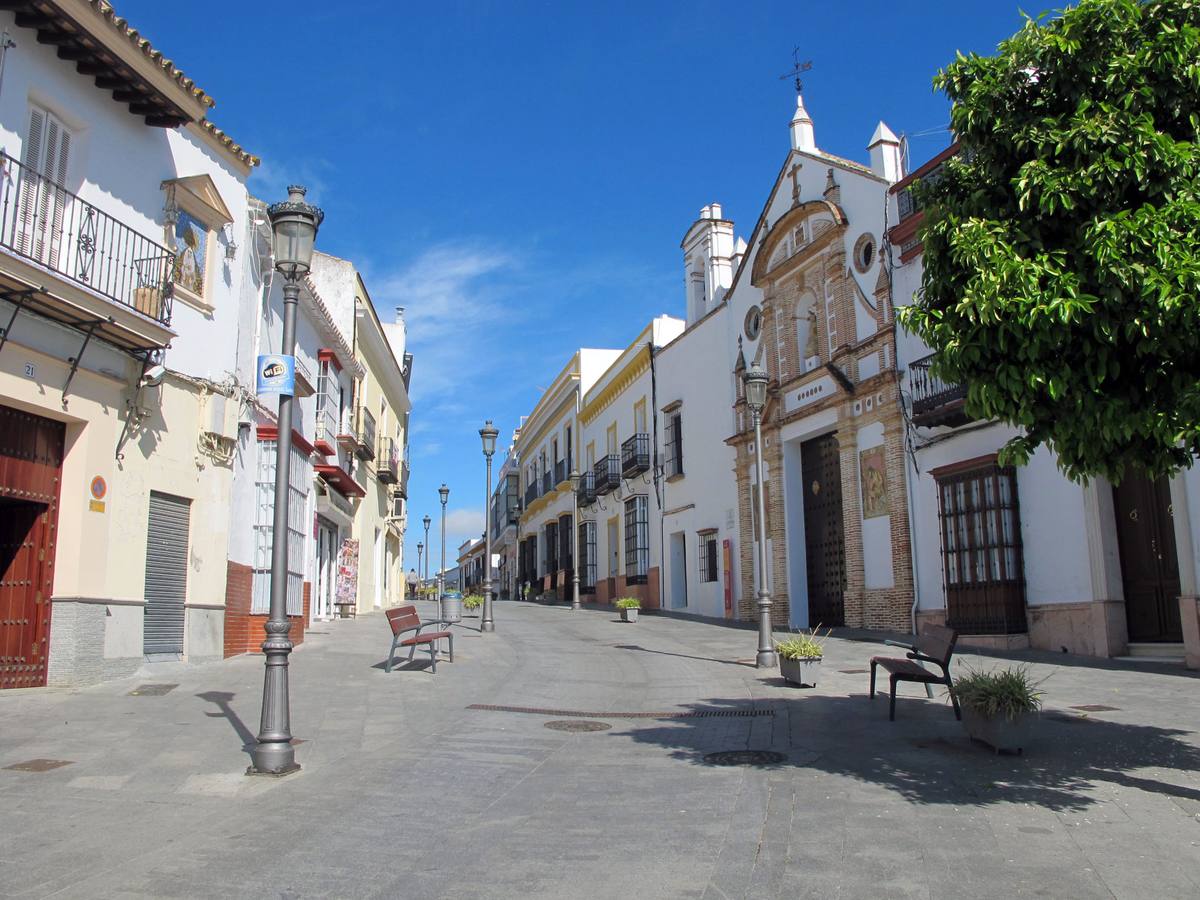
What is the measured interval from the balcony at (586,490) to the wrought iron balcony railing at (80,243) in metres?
24.4

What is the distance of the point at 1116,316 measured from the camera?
5.92m

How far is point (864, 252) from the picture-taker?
774 inches

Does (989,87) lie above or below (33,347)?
above

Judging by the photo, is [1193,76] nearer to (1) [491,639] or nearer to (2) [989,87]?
(2) [989,87]

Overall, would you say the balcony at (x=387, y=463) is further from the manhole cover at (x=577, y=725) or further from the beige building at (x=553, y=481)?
the manhole cover at (x=577, y=725)

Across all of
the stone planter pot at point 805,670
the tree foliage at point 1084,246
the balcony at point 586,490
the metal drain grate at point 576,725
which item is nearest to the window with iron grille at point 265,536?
the metal drain grate at point 576,725

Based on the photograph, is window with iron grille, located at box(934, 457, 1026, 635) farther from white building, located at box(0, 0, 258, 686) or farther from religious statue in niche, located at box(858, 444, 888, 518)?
white building, located at box(0, 0, 258, 686)

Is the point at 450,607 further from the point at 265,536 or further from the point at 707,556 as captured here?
the point at 265,536

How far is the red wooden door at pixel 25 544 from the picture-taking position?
9.87 meters

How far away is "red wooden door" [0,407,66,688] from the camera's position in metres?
9.87

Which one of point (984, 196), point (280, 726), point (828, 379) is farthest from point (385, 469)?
point (984, 196)

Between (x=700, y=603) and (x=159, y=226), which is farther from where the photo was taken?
(x=700, y=603)

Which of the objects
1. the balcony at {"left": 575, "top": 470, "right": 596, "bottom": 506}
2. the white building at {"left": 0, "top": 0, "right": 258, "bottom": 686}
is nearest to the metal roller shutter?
the white building at {"left": 0, "top": 0, "right": 258, "bottom": 686}

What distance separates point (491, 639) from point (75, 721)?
387 inches
